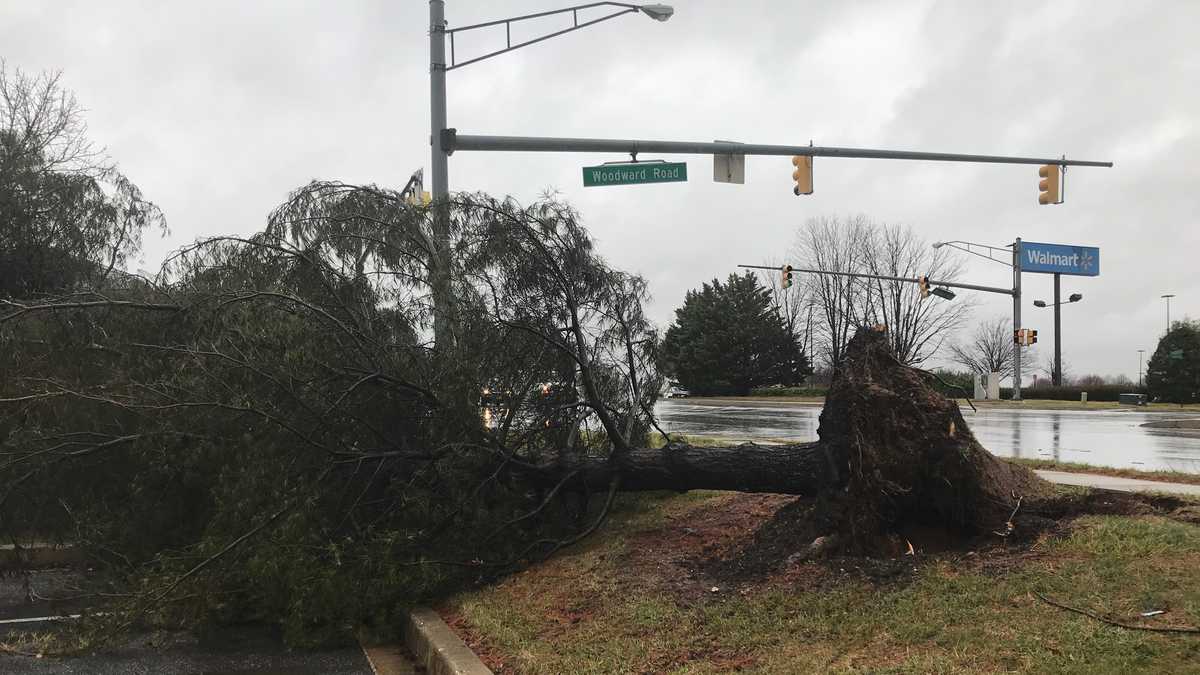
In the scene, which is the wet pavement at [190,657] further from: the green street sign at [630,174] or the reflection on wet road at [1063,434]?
the green street sign at [630,174]

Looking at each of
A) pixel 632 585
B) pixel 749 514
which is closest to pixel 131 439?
pixel 632 585

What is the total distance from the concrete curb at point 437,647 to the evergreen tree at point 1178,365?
117 ft

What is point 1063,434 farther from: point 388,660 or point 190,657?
point 190,657

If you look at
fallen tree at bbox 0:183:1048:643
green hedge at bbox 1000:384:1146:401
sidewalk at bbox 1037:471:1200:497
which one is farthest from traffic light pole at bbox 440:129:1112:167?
green hedge at bbox 1000:384:1146:401

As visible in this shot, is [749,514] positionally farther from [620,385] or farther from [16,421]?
[16,421]

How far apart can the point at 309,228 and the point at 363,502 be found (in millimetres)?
2902

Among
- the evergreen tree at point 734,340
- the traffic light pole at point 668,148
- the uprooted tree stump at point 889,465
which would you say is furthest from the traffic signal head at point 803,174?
the evergreen tree at point 734,340

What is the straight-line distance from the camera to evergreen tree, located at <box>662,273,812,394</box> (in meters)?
47.9

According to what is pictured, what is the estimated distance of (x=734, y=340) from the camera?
157ft

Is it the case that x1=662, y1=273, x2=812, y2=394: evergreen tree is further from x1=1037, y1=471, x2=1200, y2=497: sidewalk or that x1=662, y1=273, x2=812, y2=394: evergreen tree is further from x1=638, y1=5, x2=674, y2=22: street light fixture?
x1=1037, y1=471, x2=1200, y2=497: sidewalk

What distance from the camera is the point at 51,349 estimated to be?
6.83m

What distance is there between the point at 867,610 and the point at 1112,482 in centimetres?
538

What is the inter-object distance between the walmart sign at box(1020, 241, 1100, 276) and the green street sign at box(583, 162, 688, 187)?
22.2 meters

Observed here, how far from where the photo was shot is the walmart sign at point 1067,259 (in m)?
30.6
